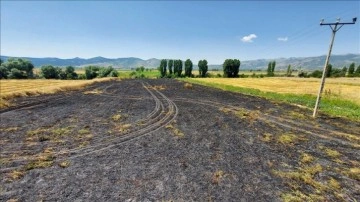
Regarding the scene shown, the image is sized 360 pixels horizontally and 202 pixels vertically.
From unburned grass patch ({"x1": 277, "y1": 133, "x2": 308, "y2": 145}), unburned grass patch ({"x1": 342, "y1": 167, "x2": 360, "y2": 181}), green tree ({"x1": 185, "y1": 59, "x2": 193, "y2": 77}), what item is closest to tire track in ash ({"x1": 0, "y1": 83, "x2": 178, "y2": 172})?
unburned grass patch ({"x1": 277, "y1": 133, "x2": 308, "y2": 145})

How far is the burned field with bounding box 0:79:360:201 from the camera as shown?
10.6 meters

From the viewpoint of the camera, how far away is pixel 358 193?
34.8 ft

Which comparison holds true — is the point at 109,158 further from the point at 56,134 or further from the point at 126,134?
the point at 56,134

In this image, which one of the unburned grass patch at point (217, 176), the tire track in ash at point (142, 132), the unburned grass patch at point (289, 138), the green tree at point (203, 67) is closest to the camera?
the unburned grass patch at point (217, 176)

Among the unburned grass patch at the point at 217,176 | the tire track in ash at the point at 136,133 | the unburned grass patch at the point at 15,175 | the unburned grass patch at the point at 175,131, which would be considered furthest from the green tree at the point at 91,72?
the unburned grass patch at the point at 217,176

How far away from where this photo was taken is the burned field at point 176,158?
10.6 metres

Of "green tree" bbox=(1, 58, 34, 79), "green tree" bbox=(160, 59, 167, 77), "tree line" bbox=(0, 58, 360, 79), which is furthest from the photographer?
"green tree" bbox=(160, 59, 167, 77)

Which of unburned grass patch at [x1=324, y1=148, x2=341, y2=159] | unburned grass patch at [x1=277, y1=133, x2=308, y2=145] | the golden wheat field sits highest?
unburned grass patch at [x1=324, y1=148, x2=341, y2=159]

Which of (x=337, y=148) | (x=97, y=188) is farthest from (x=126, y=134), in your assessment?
(x=337, y=148)

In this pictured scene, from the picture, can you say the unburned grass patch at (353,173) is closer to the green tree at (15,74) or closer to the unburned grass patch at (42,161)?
the unburned grass patch at (42,161)

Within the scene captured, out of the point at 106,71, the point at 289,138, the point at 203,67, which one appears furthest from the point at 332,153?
the point at 106,71

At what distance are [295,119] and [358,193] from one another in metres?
15.1

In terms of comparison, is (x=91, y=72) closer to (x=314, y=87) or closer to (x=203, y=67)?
(x=203, y=67)

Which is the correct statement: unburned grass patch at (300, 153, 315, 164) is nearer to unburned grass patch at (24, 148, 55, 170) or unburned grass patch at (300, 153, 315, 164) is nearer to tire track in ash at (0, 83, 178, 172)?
tire track in ash at (0, 83, 178, 172)
